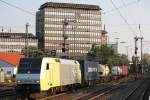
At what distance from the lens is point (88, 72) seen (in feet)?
174

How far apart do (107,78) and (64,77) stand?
130 ft

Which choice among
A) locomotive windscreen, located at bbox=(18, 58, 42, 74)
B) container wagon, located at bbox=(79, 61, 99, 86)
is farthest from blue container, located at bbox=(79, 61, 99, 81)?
locomotive windscreen, located at bbox=(18, 58, 42, 74)

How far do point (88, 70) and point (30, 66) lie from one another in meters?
22.3

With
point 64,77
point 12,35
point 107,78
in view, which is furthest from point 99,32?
point 64,77

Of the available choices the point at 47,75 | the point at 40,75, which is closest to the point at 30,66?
the point at 40,75

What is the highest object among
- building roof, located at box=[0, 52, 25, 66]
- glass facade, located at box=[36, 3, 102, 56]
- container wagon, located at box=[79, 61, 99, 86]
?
glass facade, located at box=[36, 3, 102, 56]

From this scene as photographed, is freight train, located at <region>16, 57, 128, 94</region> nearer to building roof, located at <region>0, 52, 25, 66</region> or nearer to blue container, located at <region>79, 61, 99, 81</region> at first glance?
blue container, located at <region>79, 61, 99, 81</region>

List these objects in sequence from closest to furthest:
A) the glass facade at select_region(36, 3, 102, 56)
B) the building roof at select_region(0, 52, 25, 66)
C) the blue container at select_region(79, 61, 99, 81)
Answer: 1. the blue container at select_region(79, 61, 99, 81)
2. the building roof at select_region(0, 52, 25, 66)
3. the glass facade at select_region(36, 3, 102, 56)

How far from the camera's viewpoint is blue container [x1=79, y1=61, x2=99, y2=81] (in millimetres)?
50844

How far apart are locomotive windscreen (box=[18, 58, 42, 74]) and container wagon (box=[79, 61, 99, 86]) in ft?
62.9

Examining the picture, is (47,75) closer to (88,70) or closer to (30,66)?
(30,66)

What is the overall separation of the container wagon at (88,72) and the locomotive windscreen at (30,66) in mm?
19182

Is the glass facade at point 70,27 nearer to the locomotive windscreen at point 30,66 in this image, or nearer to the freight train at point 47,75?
the freight train at point 47,75

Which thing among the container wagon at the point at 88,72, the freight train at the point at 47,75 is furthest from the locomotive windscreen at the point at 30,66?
the container wagon at the point at 88,72
